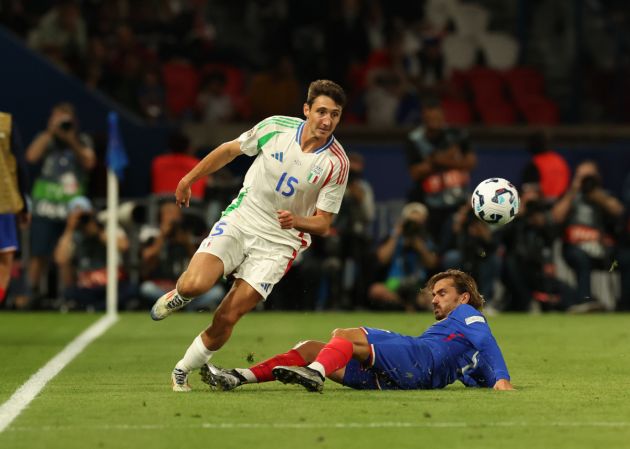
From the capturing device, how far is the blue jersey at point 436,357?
9102mm

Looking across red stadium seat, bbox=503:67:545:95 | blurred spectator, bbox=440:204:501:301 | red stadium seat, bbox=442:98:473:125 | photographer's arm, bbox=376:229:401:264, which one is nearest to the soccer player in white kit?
photographer's arm, bbox=376:229:401:264

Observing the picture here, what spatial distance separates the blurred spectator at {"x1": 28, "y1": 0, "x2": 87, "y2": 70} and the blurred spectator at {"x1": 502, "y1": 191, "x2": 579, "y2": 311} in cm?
691

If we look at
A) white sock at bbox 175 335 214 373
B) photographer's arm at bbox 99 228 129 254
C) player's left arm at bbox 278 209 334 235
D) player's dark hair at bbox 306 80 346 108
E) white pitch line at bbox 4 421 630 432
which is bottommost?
white pitch line at bbox 4 421 630 432

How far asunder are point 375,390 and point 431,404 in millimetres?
849

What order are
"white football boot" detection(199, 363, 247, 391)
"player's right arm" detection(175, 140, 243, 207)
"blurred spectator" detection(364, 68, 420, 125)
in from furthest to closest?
"blurred spectator" detection(364, 68, 420, 125) < "player's right arm" detection(175, 140, 243, 207) < "white football boot" detection(199, 363, 247, 391)

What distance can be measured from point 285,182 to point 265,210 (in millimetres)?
228

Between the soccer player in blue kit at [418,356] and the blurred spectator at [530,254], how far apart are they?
8.78 metres

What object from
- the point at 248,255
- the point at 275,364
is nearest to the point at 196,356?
the point at 275,364

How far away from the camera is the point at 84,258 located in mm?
17844

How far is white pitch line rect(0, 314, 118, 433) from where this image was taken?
831 cm

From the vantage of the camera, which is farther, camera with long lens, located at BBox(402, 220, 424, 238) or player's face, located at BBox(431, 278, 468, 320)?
camera with long lens, located at BBox(402, 220, 424, 238)

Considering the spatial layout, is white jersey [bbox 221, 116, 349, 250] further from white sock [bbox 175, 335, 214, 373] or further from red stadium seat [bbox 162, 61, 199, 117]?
red stadium seat [bbox 162, 61, 199, 117]

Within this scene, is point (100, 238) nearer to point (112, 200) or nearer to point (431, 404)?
point (112, 200)

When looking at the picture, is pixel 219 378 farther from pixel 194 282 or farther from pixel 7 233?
pixel 7 233
